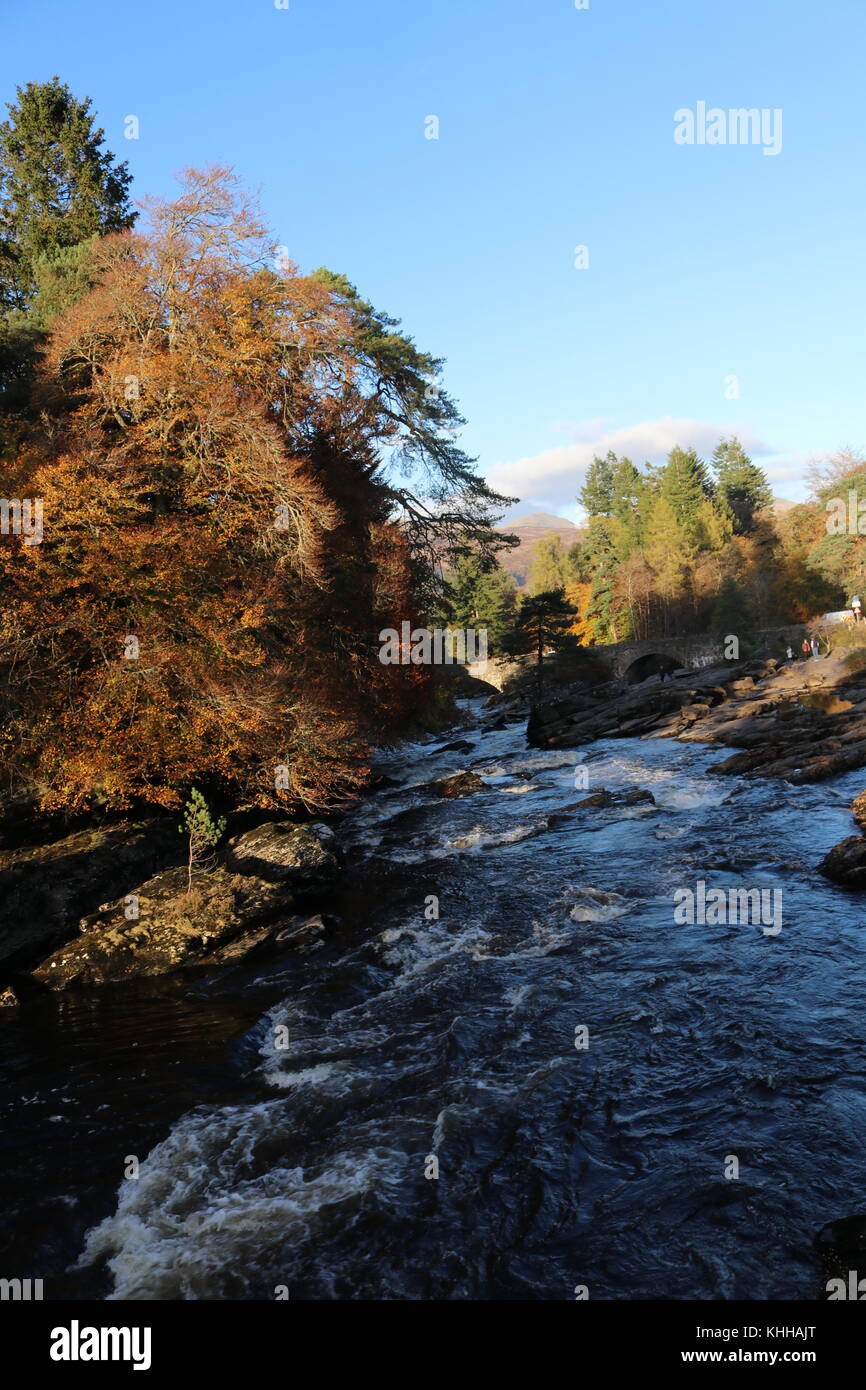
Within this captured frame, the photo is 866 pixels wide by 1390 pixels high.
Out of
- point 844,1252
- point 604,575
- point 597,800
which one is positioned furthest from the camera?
point 604,575

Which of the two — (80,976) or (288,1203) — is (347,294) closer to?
(80,976)

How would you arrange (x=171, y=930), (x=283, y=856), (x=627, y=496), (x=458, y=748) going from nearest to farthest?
1. (x=171, y=930)
2. (x=283, y=856)
3. (x=458, y=748)
4. (x=627, y=496)

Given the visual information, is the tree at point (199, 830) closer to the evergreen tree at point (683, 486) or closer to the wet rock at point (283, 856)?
the wet rock at point (283, 856)

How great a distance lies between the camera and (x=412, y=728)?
112 feet

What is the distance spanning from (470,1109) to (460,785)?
2141cm

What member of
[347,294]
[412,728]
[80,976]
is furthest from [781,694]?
[80,976]

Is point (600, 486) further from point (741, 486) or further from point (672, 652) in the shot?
point (672, 652)

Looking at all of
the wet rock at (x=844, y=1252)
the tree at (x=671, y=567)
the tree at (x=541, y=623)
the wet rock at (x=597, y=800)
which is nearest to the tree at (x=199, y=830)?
the wet rock at (x=597, y=800)

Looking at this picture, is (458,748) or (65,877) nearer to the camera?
(65,877)

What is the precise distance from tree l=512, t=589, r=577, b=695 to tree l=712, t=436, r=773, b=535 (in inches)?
1800

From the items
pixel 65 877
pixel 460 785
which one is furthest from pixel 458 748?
pixel 65 877

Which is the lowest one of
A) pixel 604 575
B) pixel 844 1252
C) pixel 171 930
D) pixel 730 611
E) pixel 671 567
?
pixel 844 1252

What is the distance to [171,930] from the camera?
14641 mm

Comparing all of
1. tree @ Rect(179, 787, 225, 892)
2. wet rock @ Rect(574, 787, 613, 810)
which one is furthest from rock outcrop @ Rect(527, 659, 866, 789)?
tree @ Rect(179, 787, 225, 892)
